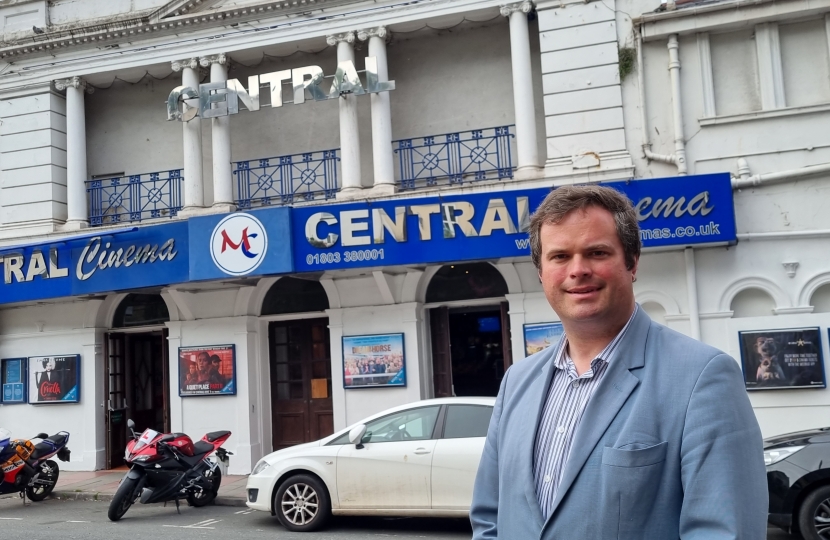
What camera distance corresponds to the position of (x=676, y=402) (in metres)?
2.09

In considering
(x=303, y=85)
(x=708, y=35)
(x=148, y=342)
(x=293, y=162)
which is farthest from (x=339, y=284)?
(x=708, y=35)

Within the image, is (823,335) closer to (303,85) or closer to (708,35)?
(708,35)

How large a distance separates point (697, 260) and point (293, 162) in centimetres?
781

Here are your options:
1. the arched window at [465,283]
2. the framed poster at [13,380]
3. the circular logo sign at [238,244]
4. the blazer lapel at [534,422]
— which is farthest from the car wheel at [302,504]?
the framed poster at [13,380]

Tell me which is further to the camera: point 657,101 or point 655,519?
point 657,101

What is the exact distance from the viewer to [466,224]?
12492 millimetres

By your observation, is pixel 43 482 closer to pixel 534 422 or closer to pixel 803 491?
pixel 803 491

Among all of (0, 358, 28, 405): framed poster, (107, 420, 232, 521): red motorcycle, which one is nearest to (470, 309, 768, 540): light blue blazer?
(107, 420, 232, 521): red motorcycle

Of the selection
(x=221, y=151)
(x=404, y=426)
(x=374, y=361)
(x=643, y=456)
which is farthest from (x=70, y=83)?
(x=643, y=456)

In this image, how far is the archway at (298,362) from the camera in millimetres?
15000

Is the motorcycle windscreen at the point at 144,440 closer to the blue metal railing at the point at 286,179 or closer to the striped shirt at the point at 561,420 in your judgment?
the blue metal railing at the point at 286,179

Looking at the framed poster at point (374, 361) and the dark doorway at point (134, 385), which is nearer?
the framed poster at point (374, 361)

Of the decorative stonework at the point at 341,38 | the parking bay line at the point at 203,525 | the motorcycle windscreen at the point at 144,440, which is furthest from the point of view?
the decorative stonework at the point at 341,38

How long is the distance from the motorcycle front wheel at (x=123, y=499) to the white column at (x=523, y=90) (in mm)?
7860
